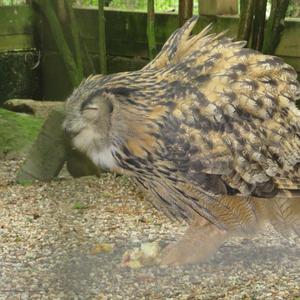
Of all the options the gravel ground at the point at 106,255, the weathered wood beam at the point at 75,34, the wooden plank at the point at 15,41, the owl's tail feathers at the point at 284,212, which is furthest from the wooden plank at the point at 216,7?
the owl's tail feathers at the point at 284,212

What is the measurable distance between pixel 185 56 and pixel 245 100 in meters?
0.30

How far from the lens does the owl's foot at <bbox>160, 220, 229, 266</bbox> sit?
Result: 3.09 meters

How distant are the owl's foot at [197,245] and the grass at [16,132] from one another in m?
2.11

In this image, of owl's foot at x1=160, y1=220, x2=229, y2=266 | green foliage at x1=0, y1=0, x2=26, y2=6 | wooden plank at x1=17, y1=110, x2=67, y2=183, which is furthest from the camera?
green foliage at x1=0, y1=0, x2=26, y2=6

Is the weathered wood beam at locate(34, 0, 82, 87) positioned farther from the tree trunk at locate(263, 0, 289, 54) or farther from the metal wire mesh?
the tree trunk at locate(263, 0, 289, 54)

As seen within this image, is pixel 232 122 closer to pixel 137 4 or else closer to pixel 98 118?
pixel 98 118

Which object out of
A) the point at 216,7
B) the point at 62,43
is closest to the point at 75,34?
the point at 62,43

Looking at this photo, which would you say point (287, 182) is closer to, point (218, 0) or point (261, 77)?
point (261, 77)

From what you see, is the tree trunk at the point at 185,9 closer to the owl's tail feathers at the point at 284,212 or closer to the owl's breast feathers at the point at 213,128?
the owl's breast feathers at the point at 213,128

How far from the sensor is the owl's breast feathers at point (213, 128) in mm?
2666

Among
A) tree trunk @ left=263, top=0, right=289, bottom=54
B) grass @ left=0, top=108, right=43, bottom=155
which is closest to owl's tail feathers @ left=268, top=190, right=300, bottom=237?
tree trunk @ left=263, top=0, right=289, bottom=54

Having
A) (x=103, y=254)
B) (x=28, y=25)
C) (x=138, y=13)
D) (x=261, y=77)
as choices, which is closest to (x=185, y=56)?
(x=261, y=77)

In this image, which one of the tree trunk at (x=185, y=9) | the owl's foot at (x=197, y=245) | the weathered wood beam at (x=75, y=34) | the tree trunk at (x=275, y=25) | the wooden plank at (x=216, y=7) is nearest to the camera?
the owl's foot at (x=197, y=245)

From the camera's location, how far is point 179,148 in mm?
2662
